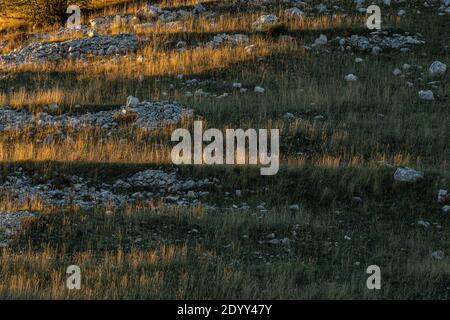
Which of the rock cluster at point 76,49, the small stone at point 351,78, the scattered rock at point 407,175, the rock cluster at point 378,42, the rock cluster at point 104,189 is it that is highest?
the rock cluster at point 378,42

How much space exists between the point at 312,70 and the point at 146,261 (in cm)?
1122

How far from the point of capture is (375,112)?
63.4ft

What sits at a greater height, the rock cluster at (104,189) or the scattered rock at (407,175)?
the scattered rock at (407,175)

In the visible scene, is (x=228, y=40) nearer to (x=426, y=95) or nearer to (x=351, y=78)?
(x=351, y=78)

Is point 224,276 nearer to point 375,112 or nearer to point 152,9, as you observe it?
point 375,112

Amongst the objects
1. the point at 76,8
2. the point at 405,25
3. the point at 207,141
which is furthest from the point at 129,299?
the point at 76,8

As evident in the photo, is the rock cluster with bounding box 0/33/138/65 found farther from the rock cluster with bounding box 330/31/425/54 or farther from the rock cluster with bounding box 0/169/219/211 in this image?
the rock cluster with bounding box 0/169/219/211

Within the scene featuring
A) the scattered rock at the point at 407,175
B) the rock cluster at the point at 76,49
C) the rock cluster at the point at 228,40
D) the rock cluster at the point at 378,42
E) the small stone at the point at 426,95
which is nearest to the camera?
the scattered rock at the point at 407,175

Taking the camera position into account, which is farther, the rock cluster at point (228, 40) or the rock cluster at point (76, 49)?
the rock cluster at point (76, 49)

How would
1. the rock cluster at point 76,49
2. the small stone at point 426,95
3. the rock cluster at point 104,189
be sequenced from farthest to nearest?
the rock cluster at point 76,49 → the small stone at point 426,95 → the rock cluster at point 104,189

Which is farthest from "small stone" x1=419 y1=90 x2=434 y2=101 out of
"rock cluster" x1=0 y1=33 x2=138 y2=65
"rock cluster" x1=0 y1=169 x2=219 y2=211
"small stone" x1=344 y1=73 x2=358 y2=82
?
"rock cluster" x1=0 y1=33 x2=138 y2=65

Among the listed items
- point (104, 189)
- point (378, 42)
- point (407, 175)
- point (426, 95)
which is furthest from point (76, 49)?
point (407, 175)

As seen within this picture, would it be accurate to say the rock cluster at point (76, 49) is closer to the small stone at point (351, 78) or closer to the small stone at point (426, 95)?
the small stone at point (351, 78)

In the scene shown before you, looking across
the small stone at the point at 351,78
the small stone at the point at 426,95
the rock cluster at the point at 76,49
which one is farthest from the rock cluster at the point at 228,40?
the small stone at the point at 426,95
